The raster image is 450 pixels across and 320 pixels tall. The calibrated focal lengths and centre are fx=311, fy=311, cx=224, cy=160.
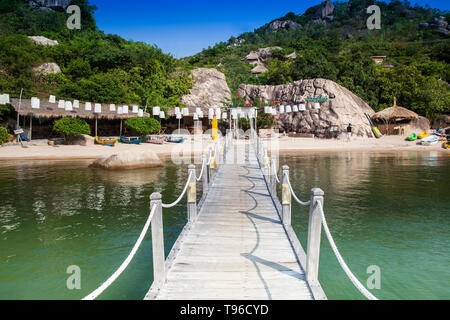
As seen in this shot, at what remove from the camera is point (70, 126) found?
2394cm

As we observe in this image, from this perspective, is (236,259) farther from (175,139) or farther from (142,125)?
(175,139)

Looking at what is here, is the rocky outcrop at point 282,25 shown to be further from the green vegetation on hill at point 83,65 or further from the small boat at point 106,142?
the small boat at point 106,142

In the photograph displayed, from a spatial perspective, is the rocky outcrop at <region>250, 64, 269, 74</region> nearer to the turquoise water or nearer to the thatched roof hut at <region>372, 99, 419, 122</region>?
the thatched roof hut at <region>372, 99, 419, 122</region>

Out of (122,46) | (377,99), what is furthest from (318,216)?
(122,46)

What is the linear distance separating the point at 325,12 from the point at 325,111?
3151 inches

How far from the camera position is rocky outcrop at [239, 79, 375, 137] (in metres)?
31.3

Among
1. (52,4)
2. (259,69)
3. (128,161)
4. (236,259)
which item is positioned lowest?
(236,259)

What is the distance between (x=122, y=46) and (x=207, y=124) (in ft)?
55.3

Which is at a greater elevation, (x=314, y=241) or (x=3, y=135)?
(x=3, y=135)

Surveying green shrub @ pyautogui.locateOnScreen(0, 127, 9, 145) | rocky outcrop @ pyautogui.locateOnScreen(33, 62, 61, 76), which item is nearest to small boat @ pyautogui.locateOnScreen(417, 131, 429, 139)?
green shrub @ pyautogui.locateOnScreen(0, 127, 9, 145)

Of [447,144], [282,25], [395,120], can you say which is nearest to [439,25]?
[282,25]

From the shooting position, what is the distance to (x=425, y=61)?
4122 centimetres

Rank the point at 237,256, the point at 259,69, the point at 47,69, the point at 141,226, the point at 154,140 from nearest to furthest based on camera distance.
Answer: the point at 237,256, the point at 141,226, the point at 154,140, the point at 47,69, the point at 259,69
